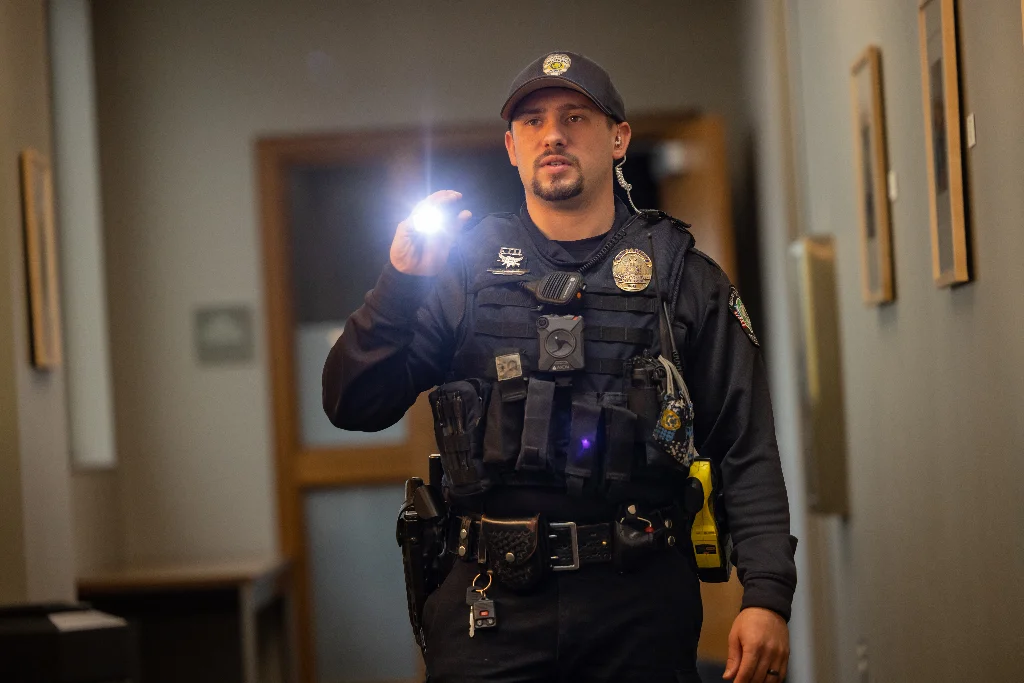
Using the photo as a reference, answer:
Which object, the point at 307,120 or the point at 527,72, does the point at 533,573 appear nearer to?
the point at 527,72

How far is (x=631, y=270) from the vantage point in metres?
1.99

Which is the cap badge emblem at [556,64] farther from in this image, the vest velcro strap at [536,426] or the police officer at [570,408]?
the vest velcro strap at [536,426]

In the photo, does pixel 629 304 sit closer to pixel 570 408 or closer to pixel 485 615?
pixel 570 408

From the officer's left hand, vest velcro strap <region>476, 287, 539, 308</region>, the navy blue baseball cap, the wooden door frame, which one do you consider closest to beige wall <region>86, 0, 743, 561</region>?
the wooden door frame

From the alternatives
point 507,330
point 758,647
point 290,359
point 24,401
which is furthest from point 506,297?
point 290,359

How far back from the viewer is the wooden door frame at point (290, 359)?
17.3 feet

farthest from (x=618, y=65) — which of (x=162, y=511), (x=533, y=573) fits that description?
(x=533, y=573)

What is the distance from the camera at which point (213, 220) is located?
532 cm

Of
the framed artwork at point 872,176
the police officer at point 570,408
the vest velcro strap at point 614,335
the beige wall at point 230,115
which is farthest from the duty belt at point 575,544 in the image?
the beige wall at point 230,115

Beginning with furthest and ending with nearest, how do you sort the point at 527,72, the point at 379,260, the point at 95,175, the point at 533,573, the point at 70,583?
the point at 379,260
the point at 95,175
the point at 70,583
the point at 527,72
the point at 533,573

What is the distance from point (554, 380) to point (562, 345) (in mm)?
55

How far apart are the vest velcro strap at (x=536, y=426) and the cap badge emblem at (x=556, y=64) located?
0.49 m

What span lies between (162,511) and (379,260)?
1380mm

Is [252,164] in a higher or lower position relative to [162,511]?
higher
